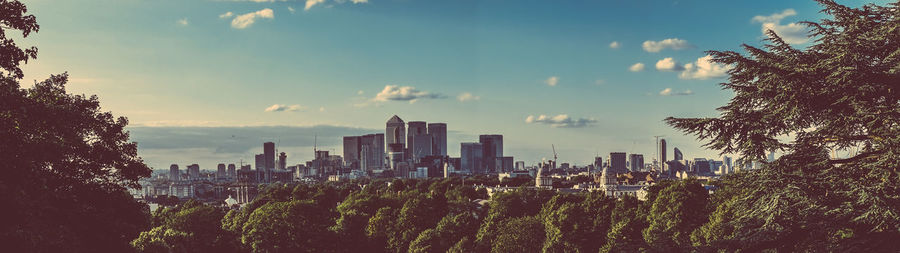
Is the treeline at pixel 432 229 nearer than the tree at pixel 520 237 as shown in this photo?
No

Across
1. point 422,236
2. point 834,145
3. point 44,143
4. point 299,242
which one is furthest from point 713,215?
point 44,143

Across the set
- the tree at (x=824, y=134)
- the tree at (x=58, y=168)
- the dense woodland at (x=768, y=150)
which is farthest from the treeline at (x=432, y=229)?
the tree at (x=824, y=134)

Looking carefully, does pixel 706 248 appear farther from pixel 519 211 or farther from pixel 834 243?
pixel 519 211

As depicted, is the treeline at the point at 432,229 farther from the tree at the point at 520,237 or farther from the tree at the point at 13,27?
the tree at the point at 13,27

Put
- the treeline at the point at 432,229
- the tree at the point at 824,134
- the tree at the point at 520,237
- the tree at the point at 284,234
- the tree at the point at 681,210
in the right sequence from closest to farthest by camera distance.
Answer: the tree at the point at 824,134
the tree at the point at 520,237
the treeline at the point at 432,229
the tree at the point at 681,210
the tree at the point at 284,234

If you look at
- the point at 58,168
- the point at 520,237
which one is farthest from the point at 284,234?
the point at 58,168

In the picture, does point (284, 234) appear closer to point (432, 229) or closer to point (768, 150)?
point (432, 229)
